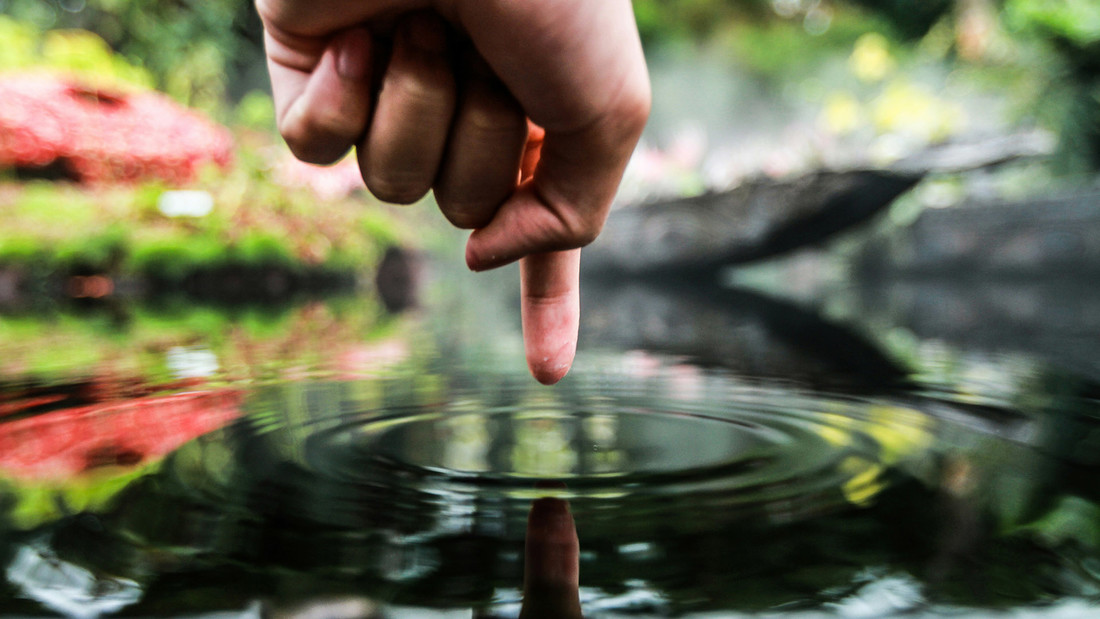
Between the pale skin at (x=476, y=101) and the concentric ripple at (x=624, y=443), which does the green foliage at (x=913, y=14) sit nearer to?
the concentric ripple at (x=624, y=443)

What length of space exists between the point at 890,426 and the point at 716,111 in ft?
44.9

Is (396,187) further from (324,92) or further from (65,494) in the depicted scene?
(65,494)

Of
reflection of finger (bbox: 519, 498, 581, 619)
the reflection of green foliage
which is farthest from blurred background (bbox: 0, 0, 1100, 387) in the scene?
reflection of finger (bbox: 519, 498, 581, 619)

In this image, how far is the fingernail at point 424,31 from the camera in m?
0.47

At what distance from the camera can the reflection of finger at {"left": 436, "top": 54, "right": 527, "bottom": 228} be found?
1.65 ft

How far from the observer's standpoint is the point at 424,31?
48 cm

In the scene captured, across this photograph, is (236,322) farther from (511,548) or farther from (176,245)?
(176,245)

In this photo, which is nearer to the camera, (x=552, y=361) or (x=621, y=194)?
(x=552, y=361)

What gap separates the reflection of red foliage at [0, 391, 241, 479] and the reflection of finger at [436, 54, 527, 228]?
31 cm

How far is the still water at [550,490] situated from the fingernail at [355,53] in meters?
0.27

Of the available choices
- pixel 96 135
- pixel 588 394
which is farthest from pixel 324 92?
pixel 96 135

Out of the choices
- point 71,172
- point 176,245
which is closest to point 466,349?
point 176,245

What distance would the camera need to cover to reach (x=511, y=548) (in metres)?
0.39

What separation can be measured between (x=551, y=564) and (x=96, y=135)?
6192mm
